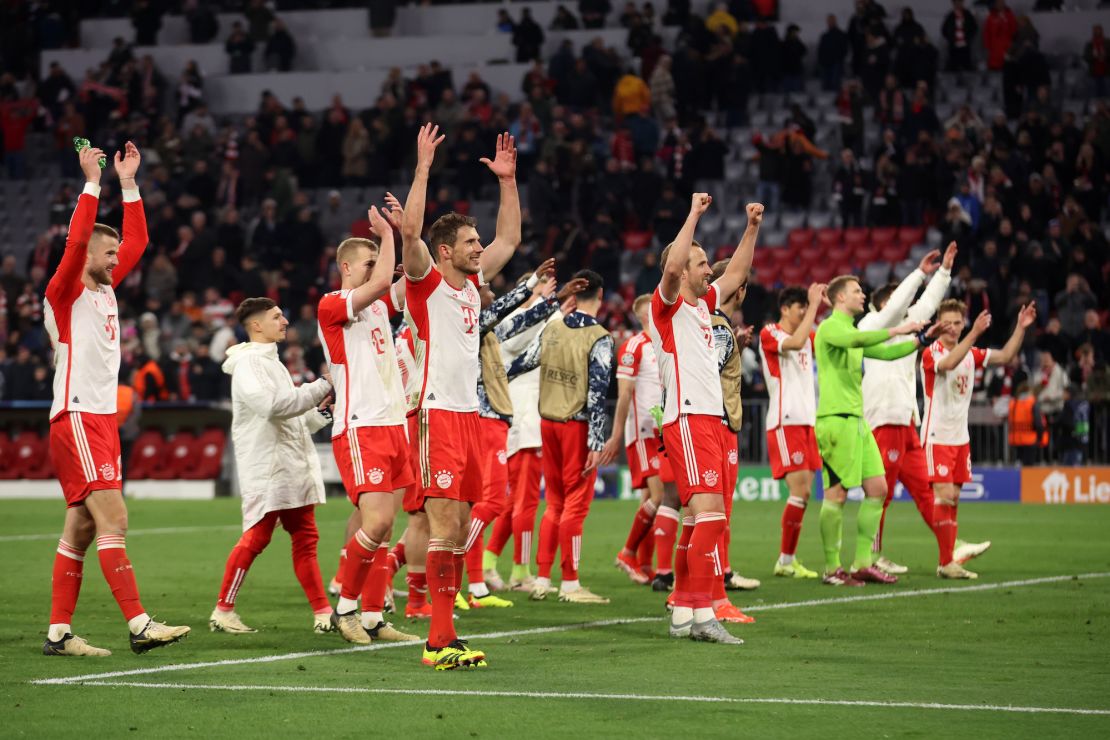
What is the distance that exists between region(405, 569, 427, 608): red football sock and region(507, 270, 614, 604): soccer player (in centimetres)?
162

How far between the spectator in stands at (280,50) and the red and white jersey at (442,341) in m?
30.5

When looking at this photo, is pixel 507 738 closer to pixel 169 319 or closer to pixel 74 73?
pixel 169 319

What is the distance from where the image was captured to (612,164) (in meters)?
32.8

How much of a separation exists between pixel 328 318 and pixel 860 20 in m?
25.4

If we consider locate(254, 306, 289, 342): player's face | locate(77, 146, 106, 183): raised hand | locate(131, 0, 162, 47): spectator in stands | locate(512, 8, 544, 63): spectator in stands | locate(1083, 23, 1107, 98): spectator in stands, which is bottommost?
locate(254, 306, 289, 342): player's face

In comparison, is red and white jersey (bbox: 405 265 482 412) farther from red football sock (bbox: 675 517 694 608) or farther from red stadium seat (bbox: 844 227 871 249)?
red stadium seat (bbox: 844 227 871 249)

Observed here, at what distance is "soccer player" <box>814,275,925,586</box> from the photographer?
47.5 feet

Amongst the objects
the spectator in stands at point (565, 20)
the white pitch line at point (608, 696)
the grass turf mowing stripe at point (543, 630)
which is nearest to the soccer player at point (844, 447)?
Result: the grass turf mowing stripe at point (543, 630)

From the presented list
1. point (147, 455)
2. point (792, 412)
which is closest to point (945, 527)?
point (792, 412)

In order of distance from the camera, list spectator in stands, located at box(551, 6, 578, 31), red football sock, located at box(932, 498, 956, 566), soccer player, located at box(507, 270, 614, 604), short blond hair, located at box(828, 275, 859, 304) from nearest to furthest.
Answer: soccer player, located at box(507, 270, 614, 604) < short blond hair, located at box(828, 275, 859, 304) < red football sock, located at box(932, 498, 956, 566) < spectator in stands, located at box(551, 6, 578, 31)

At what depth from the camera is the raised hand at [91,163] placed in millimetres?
9844

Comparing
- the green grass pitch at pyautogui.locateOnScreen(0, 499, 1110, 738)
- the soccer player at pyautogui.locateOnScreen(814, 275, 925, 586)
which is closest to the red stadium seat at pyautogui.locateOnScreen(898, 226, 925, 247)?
the green grass pitch at pyautogui.locateOnScreen(0, 499, 1110, 738)

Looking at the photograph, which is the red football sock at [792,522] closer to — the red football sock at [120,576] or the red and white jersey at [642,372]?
the red and white jersey at [642,372]

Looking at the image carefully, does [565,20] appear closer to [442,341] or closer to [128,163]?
[128,163]
